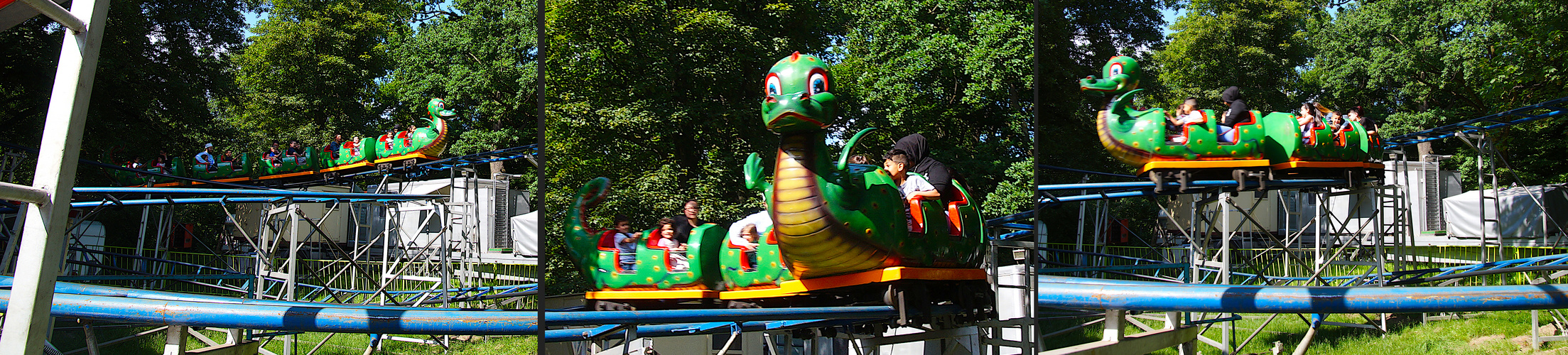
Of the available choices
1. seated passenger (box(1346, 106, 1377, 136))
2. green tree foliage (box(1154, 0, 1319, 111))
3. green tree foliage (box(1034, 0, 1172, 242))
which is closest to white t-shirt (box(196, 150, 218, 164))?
green tree foliage (box(1154, 0, 1319, 111))

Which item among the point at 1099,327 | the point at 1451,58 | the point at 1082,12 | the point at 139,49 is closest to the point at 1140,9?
the point at 1082,12

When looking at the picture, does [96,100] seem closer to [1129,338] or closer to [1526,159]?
[1129,338]

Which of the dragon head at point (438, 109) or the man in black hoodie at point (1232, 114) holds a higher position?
the man in black hoodie at point (1232, 114)

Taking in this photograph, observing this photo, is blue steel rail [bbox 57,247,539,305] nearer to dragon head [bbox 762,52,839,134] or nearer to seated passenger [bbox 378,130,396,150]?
seated passenger [bbox 378,130,396,150]

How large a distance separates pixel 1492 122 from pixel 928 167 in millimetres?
9282

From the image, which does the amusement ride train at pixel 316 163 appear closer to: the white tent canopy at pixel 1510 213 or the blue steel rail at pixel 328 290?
the blue steel rail at pixel 328 290

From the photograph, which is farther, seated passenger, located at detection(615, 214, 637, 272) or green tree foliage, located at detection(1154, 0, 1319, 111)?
green tree foliage, located at detection(1154, 0, 1319, 111)

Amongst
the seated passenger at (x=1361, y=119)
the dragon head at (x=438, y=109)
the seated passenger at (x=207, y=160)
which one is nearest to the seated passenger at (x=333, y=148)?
the seated passenger at (x=207, y=160)

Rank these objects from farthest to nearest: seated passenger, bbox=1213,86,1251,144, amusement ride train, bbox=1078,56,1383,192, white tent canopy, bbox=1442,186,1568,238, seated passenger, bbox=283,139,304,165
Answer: white tent canopy, bbox=1442,186,1568,238 < seated passenger, bbox=283,139,304,165 < seated passenger, bbox=1213,86,1251,144 < amusement ride train, bbox=1078,56,1383,192

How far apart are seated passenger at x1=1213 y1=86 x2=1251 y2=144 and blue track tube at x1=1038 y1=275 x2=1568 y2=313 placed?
2.50 metres

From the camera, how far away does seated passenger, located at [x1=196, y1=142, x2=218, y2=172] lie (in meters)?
11.9

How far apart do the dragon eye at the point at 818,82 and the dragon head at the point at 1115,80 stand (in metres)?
1.39

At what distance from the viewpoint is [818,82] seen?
2014mm

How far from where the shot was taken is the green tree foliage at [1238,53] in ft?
15.8
